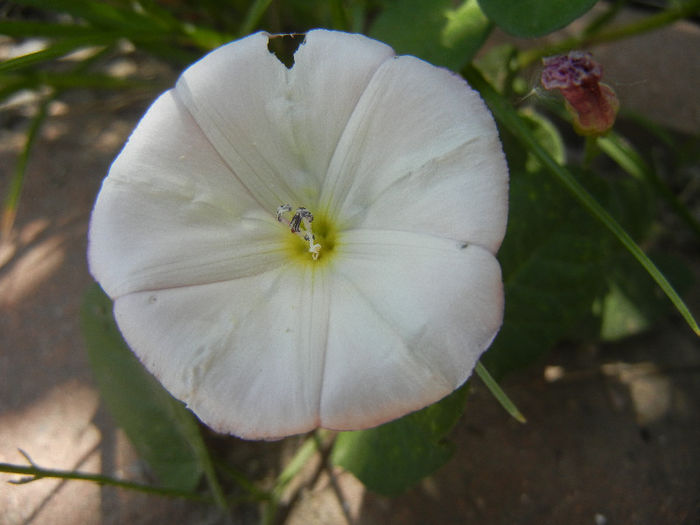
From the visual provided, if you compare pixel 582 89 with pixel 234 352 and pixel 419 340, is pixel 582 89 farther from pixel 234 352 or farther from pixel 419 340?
pixel 234 352

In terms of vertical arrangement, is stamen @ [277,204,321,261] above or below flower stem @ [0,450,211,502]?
above

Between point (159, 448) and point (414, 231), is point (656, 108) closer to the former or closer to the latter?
point (414, 231)

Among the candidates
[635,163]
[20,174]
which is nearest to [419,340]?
[635,163]

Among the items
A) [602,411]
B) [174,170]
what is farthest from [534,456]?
[174,170]

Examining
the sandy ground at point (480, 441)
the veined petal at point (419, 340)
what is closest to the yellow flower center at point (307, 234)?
the veined petal at point (419, 340)

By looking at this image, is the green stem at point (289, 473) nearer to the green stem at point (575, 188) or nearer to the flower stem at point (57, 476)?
the flower stem at point (57, 476)

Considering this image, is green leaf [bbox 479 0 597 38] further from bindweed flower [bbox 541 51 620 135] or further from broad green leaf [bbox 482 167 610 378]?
broad green leaf [bbox 482 167 610 378]

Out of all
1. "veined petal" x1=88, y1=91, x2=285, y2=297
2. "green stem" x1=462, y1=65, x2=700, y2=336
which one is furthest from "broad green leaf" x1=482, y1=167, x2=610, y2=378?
"veined petal" x1=88, y1=91, x2=285, y2=297
